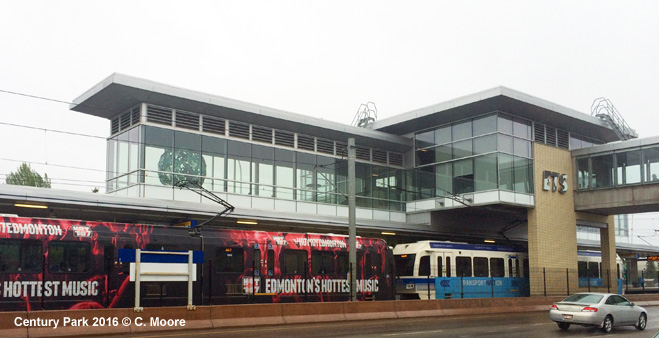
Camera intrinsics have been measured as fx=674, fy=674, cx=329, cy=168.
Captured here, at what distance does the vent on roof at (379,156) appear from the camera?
130 feet

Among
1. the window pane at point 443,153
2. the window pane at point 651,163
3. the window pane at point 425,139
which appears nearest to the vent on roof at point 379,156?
the window pane at point 425,139

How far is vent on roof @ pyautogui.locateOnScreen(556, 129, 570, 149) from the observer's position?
39875mm

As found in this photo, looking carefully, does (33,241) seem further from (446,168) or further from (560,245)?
(560,245)

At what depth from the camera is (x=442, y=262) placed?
32.7 meters

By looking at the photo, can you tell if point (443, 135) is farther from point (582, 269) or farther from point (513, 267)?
point (582, 269)

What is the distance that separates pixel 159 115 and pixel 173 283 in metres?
9.42

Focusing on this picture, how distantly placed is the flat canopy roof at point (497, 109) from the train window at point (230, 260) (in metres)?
15.8

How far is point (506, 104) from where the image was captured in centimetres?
3531

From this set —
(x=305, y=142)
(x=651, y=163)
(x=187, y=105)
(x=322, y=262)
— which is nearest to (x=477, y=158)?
(x=305, y=142)

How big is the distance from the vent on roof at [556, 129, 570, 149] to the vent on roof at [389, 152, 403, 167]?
30.6 ft

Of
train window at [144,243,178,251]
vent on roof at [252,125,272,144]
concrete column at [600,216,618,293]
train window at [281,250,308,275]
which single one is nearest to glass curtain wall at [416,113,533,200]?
concrete column at [600,216,618,293]

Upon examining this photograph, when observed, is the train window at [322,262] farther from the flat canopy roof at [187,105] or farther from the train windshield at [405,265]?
the flat canopy roof at [187,105]

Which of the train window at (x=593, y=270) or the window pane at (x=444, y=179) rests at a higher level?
the window pane at (x=444, y=179)

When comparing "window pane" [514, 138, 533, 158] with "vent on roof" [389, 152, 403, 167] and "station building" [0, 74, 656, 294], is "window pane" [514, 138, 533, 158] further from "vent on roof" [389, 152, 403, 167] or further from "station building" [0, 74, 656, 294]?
"vent on roof" [389, 152, 403, 167]
